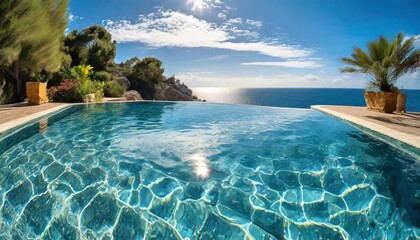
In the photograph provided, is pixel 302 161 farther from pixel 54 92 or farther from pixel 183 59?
pixel 183 59

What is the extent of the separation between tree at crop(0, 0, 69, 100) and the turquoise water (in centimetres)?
837

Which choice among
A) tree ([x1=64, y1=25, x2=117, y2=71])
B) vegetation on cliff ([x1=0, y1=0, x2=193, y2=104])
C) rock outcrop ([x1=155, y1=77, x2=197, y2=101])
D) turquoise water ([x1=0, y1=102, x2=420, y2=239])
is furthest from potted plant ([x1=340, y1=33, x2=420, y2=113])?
rock outcrop ([x1=155, y1=77, x2=197, y2=101])

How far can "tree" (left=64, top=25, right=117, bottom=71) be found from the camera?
991 inches

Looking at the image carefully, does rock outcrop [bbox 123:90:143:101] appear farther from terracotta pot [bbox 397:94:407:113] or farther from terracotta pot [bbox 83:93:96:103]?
terracotta pot [bbox 397:94:407:113]

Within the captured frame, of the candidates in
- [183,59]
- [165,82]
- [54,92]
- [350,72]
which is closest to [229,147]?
[350,72]

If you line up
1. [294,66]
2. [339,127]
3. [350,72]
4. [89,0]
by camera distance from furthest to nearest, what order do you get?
[294,66]
[89,0]
[350,72]
[339,127]

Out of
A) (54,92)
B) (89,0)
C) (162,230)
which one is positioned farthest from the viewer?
(89,0)

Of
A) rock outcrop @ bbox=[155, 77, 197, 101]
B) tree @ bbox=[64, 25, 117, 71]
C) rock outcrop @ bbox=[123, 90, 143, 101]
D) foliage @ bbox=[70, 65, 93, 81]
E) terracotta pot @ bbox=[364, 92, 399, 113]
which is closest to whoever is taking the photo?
terracotta pot @ bbox=[364, 92, 399, 113]

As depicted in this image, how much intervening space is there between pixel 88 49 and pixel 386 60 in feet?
85.4

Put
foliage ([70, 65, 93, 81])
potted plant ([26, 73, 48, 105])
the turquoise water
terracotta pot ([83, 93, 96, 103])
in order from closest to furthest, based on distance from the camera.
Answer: the turquoise water, potted plant ([26, 73, 48, 105]), terracotta pot ([83, 93, 96, 103]), foliage ([70, 65, 93, 81])

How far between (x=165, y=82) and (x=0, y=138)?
36.5m

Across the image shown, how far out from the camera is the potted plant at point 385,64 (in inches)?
430

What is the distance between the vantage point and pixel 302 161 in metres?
4.76

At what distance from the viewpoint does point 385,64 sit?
Answer: 1112 cm
